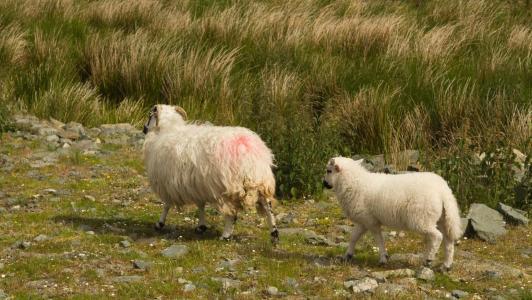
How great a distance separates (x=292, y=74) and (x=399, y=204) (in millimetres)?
6825

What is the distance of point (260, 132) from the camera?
442 inches

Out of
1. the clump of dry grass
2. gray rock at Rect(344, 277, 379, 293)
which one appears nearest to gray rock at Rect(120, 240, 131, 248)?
gray rock at Rect(344, 277, 379, 293)

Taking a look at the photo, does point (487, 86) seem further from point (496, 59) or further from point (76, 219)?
→ point (76, 219)

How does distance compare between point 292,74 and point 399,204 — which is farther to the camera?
point 292,74

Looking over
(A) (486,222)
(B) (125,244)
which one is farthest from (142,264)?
(A) (486,222)

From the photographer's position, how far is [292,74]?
1414cm

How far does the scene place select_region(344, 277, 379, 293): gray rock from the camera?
7090 millimetres

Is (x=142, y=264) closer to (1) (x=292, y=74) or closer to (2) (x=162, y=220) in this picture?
(2) (x=162, y=220)

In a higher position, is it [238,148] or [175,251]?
[238,148]

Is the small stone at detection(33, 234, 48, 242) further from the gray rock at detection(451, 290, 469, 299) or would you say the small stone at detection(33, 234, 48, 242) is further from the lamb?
the gray rock at detection(451, 290, 469, 299)

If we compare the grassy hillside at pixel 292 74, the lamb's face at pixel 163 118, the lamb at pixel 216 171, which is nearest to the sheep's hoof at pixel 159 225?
the lamb at pixel 216 171

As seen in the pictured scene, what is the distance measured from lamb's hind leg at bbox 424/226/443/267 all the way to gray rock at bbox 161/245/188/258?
6.88 ft

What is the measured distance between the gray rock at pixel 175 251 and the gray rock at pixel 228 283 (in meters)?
0.75

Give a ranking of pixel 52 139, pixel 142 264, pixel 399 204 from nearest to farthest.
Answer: pixel 399 204, pixel 142 264, pixel 52 139
